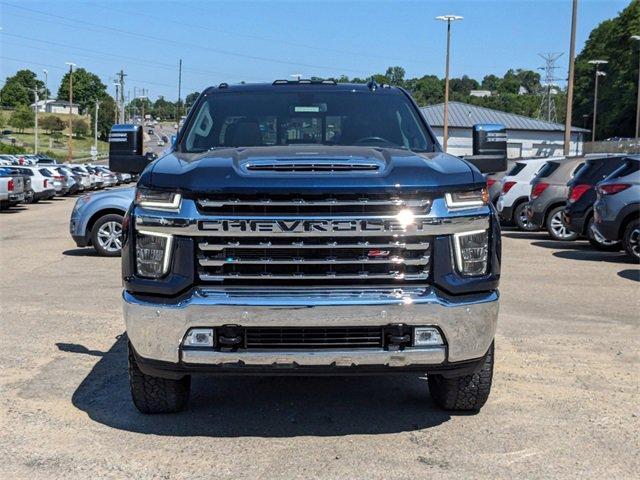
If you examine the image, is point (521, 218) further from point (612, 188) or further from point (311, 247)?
point (311, 247)

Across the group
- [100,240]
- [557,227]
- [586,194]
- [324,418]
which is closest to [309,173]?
[324,418]

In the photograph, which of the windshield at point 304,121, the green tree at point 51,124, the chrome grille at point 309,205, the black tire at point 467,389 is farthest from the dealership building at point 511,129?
the green tree at point 51,124

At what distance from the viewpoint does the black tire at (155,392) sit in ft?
16.0

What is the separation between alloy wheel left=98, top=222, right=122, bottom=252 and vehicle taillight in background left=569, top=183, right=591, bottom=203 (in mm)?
8042

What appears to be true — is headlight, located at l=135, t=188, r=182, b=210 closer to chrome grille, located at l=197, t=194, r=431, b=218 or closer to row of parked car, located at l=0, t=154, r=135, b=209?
chrome grille, located at l=197, t=194, r=431, b=218

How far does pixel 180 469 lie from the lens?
4.23 metres

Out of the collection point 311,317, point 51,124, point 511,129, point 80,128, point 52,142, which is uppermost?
point 51,124

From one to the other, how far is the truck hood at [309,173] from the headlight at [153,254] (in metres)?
0.28

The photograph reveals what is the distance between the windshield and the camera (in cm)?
580

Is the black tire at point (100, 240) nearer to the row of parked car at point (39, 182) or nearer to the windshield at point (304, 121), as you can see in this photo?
the row of parked car at point (39, 182)

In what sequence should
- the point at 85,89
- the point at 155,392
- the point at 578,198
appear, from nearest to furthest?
1. the point at 155,392
2. the point at 578,198
3. the point at 85,89

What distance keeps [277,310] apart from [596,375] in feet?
9.83

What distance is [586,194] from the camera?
14617 millimetres

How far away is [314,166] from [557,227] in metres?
13.4
